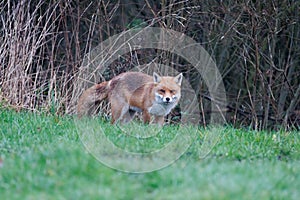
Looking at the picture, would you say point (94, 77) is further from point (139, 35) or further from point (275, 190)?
point (275, 190)

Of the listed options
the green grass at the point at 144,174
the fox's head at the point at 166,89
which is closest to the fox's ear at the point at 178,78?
the fox's head at the point at 166,89

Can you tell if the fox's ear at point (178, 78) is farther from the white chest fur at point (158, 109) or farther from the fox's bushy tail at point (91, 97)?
the fox's bushy tail at point (91, 97)

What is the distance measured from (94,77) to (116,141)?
4.44 m

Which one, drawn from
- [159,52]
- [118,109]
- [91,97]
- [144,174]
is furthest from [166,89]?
[144,174]

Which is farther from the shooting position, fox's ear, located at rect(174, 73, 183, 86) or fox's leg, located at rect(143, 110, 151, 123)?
fox's ear, located at rect(174, 73, 183, 86)

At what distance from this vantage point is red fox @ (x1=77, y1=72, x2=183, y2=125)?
9375 millimetres

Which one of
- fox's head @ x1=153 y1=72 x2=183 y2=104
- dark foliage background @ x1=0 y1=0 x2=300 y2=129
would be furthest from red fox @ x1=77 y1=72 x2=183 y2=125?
dark foliage background @ x1=0 y1=0 x2=300 y2=129

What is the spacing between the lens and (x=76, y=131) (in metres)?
7.34

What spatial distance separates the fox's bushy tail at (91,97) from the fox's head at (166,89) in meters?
0.82

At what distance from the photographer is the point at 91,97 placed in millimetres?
9688

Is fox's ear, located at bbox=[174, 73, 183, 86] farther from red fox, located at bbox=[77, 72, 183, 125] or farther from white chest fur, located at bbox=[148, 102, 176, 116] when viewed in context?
white chest fur, located at bbox=[148, 102, 176, 116]

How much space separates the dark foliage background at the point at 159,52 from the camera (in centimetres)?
1034

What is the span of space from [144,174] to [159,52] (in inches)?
274

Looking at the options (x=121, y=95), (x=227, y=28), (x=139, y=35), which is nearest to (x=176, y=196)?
(x=121, y=95)
